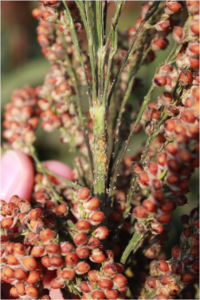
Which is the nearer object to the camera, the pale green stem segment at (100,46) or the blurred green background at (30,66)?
the pale green stem segment at (100,46)

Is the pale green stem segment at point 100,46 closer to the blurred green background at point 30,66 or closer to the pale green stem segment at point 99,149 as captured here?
the pale green stem segment at point 99,149

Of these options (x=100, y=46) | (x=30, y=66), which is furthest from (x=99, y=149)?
A: (x=30, y=66)

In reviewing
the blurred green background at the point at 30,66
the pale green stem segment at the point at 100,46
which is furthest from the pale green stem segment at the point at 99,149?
the blurred green background at the point at 30,66

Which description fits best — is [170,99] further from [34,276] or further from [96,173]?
[34,276]

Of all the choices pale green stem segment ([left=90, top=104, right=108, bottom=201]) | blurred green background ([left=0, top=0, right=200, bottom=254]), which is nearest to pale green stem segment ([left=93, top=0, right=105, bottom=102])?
pale green stem segment ([left=90, top=104, right=108, bottom=201])

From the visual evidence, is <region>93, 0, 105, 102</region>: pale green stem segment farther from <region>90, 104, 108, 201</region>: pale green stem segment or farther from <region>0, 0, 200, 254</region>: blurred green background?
<region>0, 0, 200, 254</region>: blurred green background

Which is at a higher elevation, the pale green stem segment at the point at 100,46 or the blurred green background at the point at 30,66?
the pale green stem segment at the point at 100,46
